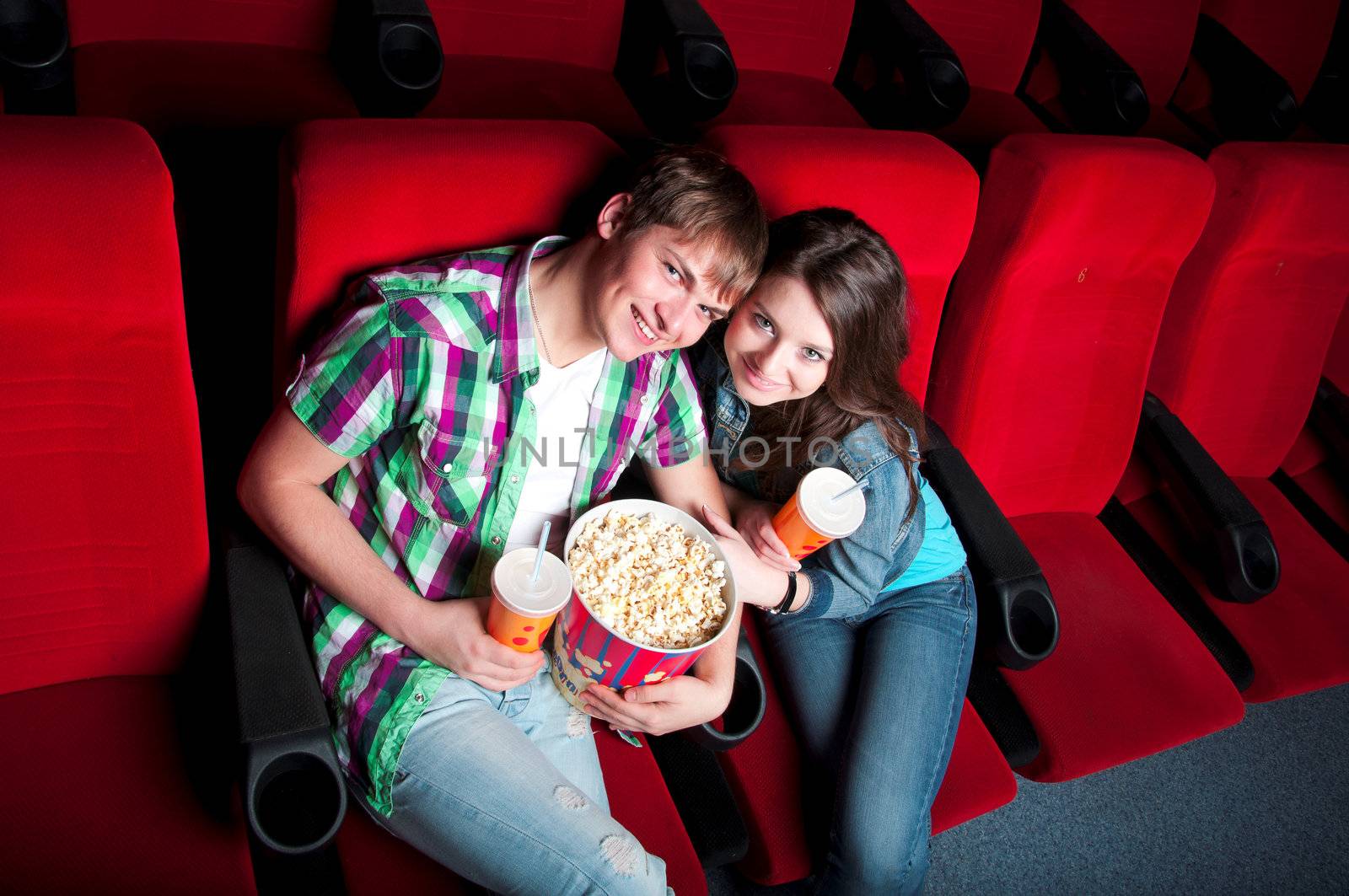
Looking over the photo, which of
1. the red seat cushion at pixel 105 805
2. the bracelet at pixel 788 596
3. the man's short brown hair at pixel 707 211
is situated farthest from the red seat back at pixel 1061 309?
the red seat cushion at pixel 105 805

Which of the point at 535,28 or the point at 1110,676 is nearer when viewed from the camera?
the point at 1110,676

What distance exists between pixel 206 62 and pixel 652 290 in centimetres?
105

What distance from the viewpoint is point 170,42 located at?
1750mm

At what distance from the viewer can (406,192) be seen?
4.20ft

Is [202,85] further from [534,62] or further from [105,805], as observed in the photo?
[105,805]

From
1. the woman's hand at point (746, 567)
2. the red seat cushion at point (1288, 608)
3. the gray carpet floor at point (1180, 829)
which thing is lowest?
the gray carpet floor at point (1180, 829)

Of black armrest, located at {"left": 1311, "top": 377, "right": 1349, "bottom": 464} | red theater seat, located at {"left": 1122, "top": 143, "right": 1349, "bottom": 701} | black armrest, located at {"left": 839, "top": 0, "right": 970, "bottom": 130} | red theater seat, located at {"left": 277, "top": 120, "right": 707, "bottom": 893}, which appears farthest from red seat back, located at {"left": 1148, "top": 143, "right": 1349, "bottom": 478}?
red theater seat, located at {"left": 277, "top": 120, "right": 707, "bottom": 893}

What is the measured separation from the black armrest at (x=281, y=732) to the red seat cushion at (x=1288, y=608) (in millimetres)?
1767

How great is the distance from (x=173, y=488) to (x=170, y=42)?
924 millimetres

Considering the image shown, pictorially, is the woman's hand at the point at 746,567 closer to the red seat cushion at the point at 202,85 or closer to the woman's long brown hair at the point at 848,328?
the woman's long brown hair at the point at 848,328

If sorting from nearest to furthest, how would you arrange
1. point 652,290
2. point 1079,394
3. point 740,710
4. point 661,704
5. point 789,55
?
point 652,290 → point 661,704 → point 740,710 → point 1079,394 → point 789,55

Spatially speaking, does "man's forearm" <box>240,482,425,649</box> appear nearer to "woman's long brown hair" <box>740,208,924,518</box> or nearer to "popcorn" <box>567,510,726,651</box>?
"popcorn" <box>567,510,726,651</box>

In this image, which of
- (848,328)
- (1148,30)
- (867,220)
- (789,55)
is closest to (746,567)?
(848,328)

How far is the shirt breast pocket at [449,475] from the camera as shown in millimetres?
1297
